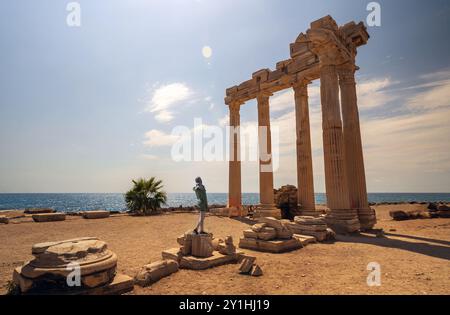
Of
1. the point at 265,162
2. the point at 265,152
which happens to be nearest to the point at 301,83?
the point at 265,152

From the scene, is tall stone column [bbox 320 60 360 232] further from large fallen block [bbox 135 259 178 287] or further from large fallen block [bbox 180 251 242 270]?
Answer: large fallen block [bbox 135 259 178 287]

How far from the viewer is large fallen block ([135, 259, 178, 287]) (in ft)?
18.6

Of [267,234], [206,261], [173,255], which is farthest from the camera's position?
[267,234]

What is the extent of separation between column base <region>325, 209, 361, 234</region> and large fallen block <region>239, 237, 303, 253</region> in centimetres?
403

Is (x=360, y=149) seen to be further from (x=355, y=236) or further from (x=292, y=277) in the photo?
(x=292, y=277)

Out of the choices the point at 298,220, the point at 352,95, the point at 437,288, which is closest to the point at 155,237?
the point at 298,220

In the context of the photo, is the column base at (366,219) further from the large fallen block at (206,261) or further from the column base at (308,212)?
the large fallen block at (206,261)

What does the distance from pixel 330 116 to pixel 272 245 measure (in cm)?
808

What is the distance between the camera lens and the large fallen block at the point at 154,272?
18.6ft

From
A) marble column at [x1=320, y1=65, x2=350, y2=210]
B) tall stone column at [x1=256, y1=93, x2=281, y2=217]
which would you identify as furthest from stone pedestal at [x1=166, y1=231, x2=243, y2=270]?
tall stone column at [x1=256, y1=93, x2=281, y2=217]

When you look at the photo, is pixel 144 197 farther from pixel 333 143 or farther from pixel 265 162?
pixel 333 143

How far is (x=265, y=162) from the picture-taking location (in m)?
18.7

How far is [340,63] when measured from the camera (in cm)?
1470
